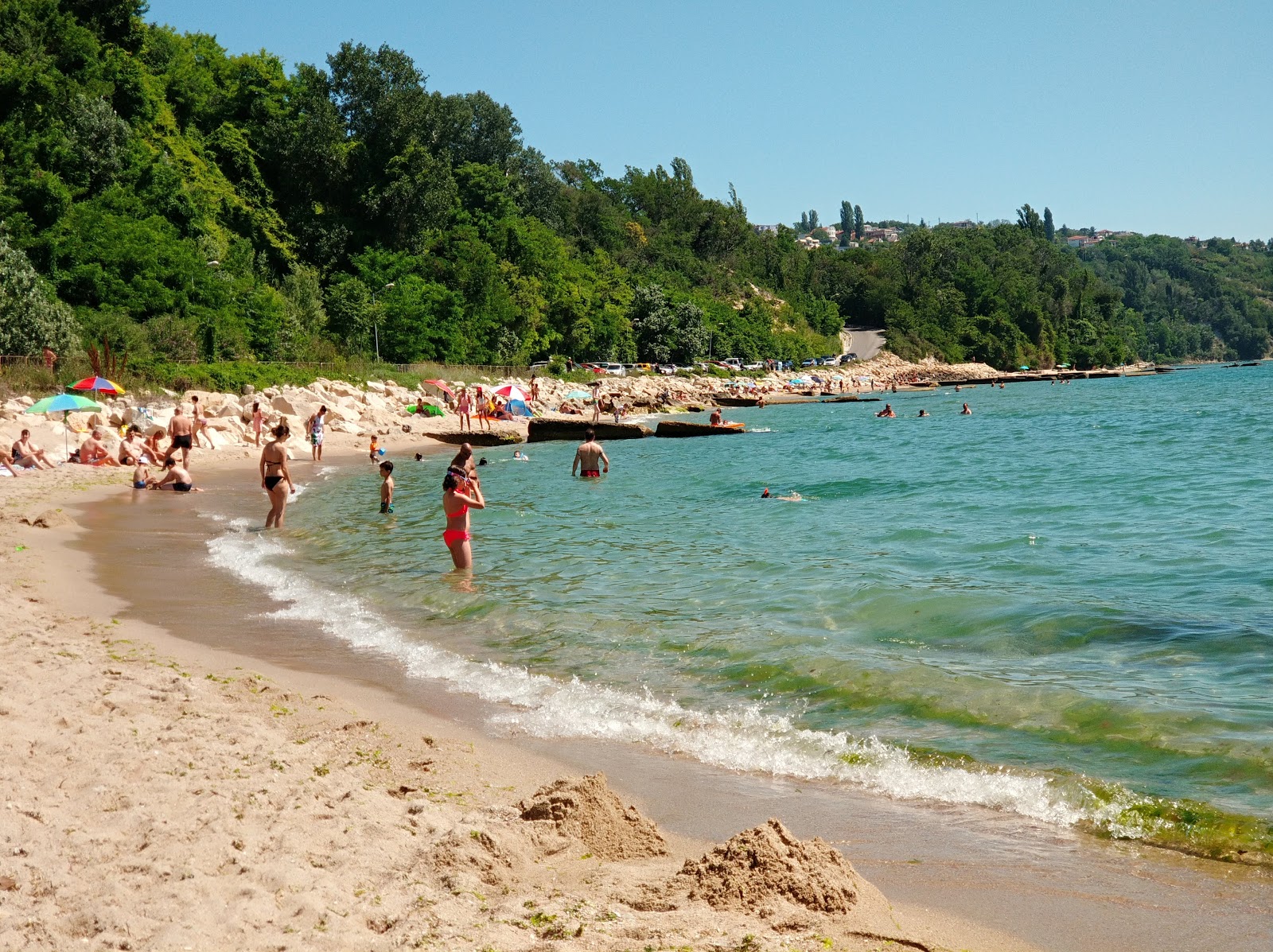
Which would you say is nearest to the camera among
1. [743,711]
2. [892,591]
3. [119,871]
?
[119,871]

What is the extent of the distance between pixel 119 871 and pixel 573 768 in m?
2.63

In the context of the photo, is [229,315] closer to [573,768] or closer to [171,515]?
[171,515]

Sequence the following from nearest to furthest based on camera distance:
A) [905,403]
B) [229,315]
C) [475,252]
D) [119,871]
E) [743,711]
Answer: [119,871]
[743,711]
[229,315]
[475,252]
[905,403]

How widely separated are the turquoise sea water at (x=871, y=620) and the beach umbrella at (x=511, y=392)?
25.4 meters

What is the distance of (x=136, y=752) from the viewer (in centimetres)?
510

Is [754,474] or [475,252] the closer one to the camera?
[754,474]

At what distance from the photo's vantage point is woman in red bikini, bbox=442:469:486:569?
1238 cm

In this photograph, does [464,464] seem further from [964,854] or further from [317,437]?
[317,437]

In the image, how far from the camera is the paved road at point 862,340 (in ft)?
416

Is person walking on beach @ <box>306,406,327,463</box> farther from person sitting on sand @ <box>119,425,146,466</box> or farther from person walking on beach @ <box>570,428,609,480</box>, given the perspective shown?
person walking on beach @ <box>570,428,609,480</box>

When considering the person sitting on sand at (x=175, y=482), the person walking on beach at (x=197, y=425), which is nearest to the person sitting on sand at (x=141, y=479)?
the person sitting on sand at (x=175, y=482)

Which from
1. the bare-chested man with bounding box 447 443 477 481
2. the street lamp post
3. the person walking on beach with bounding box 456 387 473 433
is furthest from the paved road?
the bare-chested man with bounding box 447 443 477 481

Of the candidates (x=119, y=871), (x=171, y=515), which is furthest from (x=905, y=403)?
(x=119, y=871)

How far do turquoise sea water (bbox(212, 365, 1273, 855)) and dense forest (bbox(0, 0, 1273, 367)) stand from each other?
2678cm
